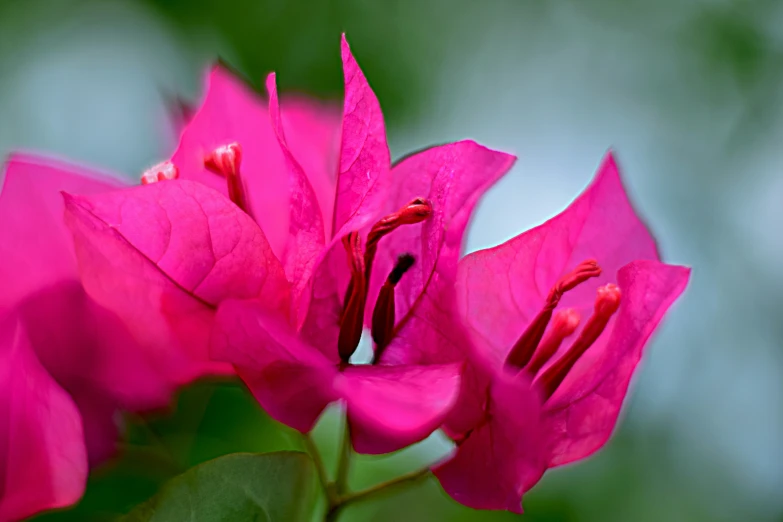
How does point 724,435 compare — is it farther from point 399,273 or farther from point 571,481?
point 399,273

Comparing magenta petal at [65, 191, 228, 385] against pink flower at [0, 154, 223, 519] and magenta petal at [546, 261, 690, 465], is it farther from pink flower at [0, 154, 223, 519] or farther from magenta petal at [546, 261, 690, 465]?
magenta petal at [546, 261, 690, 465]

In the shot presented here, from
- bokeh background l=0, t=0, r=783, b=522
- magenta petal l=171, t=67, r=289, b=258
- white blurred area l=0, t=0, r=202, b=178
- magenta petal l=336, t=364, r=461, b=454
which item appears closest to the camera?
magenta petal l=336, t=364, r=461, b=454

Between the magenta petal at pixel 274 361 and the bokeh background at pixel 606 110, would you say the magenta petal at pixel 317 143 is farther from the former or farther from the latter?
the bokeh background at pixel 606 110

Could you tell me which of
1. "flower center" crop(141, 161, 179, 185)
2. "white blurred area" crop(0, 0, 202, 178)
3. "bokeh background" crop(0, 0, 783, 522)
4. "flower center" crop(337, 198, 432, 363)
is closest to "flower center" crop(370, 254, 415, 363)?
"flower center" crop(337, 198, 432, 363)

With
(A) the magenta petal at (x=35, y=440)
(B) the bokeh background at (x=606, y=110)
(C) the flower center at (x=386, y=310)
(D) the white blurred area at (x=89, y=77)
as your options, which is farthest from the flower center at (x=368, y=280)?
(D) the white blurred area at (x=89, y=77)

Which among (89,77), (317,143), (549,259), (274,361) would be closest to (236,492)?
(274,361)

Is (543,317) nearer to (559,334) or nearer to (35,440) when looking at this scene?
(559,334)
